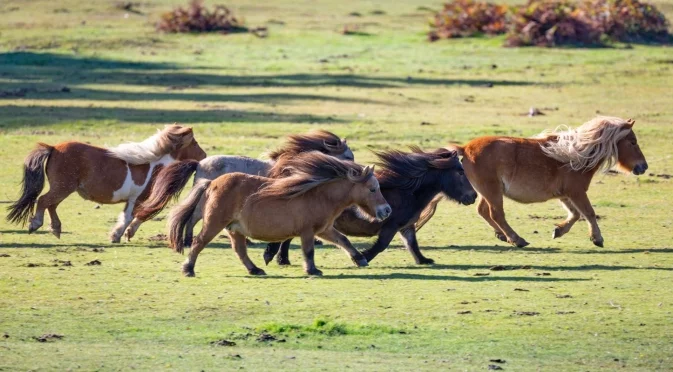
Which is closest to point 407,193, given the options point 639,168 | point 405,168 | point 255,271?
point 405,168

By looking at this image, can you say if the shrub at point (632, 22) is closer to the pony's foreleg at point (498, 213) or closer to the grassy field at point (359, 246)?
the grassy field at point (359, 246)

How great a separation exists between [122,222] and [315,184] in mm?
3199

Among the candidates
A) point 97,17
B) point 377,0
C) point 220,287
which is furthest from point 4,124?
point 377,0

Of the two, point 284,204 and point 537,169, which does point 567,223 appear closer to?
point 537,169

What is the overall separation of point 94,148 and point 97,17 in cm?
3160

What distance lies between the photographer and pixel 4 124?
24016mm

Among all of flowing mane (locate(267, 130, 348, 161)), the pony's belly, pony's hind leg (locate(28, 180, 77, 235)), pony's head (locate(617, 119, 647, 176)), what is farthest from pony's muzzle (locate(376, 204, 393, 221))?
pony's head (locate(617, 119, 647, 176))

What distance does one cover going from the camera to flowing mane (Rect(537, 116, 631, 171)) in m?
14.7

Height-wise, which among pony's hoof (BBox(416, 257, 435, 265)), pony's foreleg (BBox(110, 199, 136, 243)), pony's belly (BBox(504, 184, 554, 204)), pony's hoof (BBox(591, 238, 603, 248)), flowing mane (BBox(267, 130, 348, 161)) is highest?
flowing mane (BBox(267, 130, 348, 161))

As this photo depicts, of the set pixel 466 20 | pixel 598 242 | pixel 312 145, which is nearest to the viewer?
pixel 312 145

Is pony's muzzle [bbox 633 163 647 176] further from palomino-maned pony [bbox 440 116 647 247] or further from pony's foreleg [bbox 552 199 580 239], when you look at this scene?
pony's foreleg [bbox 552 199 580 239]

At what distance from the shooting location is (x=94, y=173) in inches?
575

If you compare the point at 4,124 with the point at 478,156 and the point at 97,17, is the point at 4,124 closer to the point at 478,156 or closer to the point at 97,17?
the point at 478,156

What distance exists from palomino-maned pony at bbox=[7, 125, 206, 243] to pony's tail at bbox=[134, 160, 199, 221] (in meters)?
1.45
